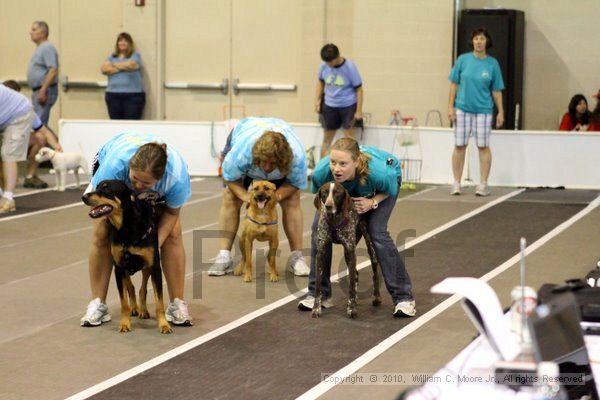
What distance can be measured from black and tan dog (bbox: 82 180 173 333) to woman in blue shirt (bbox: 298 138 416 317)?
1031 millimetres

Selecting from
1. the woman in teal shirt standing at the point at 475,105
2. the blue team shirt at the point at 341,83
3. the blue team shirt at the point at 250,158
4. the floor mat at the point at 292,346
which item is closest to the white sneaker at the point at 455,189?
the woman in teal shirt standing at the point at 475,105

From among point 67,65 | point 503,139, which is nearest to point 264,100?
point 67,65

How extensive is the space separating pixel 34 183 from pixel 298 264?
592 cm

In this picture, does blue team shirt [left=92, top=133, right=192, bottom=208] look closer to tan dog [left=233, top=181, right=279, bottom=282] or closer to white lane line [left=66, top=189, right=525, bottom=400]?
white lane line [left=66, top=189, right=525, bottom=400]

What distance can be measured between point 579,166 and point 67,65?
7.57 meters

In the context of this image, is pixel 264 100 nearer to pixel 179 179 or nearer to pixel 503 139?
pixel 503 139

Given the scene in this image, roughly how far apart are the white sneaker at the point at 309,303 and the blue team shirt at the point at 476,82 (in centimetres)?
578

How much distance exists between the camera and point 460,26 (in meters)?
14.0

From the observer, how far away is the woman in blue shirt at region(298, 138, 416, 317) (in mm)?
6473

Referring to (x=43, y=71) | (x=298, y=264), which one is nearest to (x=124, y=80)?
(x=43, y=71)

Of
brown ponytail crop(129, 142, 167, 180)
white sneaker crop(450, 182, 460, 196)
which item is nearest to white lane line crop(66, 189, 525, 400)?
brown ponytail crop(129, 142, 167, 180)

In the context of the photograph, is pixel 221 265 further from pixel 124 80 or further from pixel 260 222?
pixel 124 80

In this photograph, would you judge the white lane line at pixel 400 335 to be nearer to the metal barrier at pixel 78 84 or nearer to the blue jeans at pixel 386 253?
the blue jeans at pixel 386 253

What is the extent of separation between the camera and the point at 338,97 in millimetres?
13188
